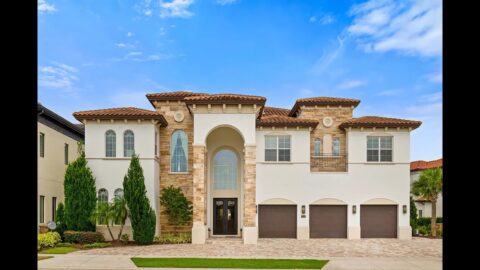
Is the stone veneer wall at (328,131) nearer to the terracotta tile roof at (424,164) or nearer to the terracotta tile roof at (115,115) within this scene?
the terracotta tile roof at (115,115)

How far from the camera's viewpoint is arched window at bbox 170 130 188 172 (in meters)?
26.7

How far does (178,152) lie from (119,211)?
574 cm

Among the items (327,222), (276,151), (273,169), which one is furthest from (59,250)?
(327,222)

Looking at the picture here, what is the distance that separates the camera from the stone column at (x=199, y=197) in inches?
914

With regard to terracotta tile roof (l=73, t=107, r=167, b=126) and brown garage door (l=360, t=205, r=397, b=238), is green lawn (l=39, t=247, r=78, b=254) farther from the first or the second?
brown garage door (l=360, t=205, r=397, b=238)

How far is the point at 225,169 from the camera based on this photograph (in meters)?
27.5

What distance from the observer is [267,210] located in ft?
85.8

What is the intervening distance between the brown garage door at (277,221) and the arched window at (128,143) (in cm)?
860

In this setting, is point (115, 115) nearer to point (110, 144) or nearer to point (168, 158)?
point (110, 144)

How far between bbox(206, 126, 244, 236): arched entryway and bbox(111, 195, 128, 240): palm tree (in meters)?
5.83

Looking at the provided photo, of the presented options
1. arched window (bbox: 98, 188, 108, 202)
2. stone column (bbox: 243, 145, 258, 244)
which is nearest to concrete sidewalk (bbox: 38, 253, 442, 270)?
stone column (bbox: 243, 145, 258, 244)

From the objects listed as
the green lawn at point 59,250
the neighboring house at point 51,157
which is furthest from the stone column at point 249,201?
the neighboring house at point 51,157
